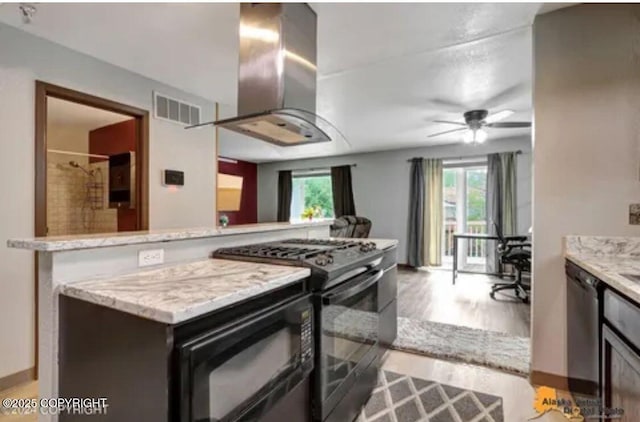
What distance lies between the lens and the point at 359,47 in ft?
8.32

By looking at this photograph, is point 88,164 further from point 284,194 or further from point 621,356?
point 621,356

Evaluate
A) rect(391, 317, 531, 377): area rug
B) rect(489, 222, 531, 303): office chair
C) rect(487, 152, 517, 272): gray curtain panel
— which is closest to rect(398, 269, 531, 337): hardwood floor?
rect(489, 222, 531, 303): office chair

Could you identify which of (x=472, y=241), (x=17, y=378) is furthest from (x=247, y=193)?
(x=17, y=378)

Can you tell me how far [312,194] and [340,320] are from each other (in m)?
6.46

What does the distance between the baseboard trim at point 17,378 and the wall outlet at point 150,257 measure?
1.82 metres

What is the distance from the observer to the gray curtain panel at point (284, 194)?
7969 mm

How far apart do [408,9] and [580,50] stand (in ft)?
3.71

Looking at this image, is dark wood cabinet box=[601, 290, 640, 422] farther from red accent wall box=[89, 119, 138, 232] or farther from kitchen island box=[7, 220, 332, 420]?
red accent wall box=[89, 119, 138, 232]

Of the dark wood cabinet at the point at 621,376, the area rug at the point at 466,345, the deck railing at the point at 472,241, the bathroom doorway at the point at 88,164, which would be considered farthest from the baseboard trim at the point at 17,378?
the deck railing at the point at 472,241

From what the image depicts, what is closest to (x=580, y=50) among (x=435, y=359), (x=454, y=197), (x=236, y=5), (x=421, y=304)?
(x=236, y=5)

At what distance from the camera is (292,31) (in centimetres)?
188

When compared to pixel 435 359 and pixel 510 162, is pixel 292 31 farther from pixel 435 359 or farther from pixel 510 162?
pixel 510 162

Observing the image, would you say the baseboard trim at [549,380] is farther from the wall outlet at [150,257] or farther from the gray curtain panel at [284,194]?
the gray curtain panel at [284,194]

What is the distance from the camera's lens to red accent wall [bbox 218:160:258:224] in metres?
7.96
